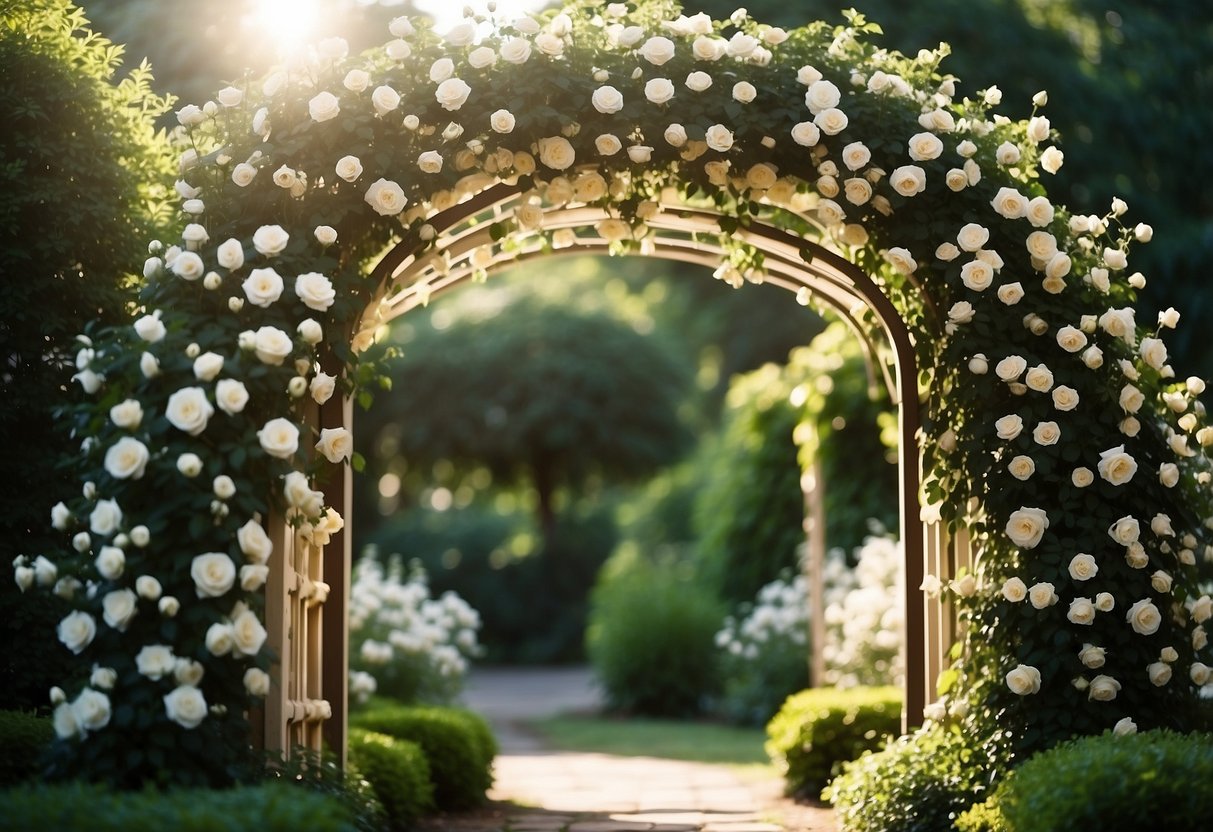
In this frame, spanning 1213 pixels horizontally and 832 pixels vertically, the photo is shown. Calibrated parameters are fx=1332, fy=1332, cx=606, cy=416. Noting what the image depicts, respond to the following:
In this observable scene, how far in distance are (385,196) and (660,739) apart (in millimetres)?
5858

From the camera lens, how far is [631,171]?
14.6 feet

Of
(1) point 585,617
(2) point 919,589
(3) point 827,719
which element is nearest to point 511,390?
(1) point 585,617

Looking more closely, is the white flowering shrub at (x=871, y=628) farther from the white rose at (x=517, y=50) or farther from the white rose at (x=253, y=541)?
the white rose at (x=253, y=541)

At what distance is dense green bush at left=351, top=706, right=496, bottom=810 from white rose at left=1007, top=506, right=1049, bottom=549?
274cm

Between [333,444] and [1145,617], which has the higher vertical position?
[333,444]

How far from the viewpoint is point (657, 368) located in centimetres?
1758

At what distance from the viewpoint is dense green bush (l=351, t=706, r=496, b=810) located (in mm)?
5816

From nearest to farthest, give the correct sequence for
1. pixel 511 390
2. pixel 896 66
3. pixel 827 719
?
pixel 896 66, pixel 827 719, pixel 511 390

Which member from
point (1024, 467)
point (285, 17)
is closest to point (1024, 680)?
point (1024, 467)

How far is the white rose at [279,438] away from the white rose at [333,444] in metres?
0.33

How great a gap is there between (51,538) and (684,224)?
2.60m

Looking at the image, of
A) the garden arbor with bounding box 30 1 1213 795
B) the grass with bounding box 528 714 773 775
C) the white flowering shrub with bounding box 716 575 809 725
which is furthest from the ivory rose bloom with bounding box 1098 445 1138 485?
the white flowering shrub with bounding box 716 575 809 725

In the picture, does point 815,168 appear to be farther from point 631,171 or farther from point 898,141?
point 631,171

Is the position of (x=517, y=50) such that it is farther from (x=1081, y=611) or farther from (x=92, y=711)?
(x=1081, y=611)
